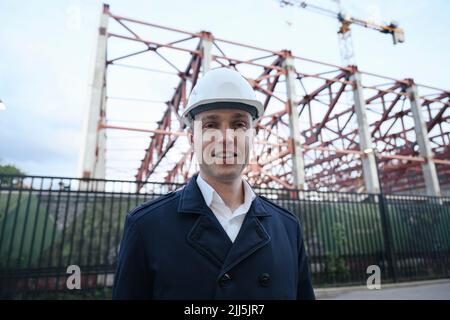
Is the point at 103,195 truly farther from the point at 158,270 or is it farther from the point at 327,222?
the point at 327,222

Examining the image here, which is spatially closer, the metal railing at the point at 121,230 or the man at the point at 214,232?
the man at the point at 214,232

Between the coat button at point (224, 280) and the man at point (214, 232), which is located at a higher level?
the man at point (214, 232)

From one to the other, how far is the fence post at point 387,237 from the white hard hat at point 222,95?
10005 mm

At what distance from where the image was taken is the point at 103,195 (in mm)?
6973

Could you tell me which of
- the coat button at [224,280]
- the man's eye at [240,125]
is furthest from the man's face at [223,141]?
the coat button at [224,280]

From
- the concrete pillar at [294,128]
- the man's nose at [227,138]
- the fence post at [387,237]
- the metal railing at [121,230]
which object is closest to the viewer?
the man's nose at [227,138]

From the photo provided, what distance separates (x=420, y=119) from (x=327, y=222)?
17996mm

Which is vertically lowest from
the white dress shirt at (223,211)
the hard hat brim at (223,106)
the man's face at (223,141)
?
the white dress shirt at (223,211)

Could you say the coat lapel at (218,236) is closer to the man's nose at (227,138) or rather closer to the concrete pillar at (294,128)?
the man's nose at (227,138)

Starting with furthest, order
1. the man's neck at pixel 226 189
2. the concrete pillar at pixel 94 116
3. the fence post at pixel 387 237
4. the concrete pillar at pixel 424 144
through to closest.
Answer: the concrete pillar at pixel 424 144 < the concrete pillar at pixel 94 116 < the fence post at pixel 387 237 < the man's neck at pixel 226 189

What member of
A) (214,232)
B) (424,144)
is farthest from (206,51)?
(424,144)

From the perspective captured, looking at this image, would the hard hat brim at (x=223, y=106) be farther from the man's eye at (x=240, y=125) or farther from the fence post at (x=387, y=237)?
the fence post at (x=387, y=237)

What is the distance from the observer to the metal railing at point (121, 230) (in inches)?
239
